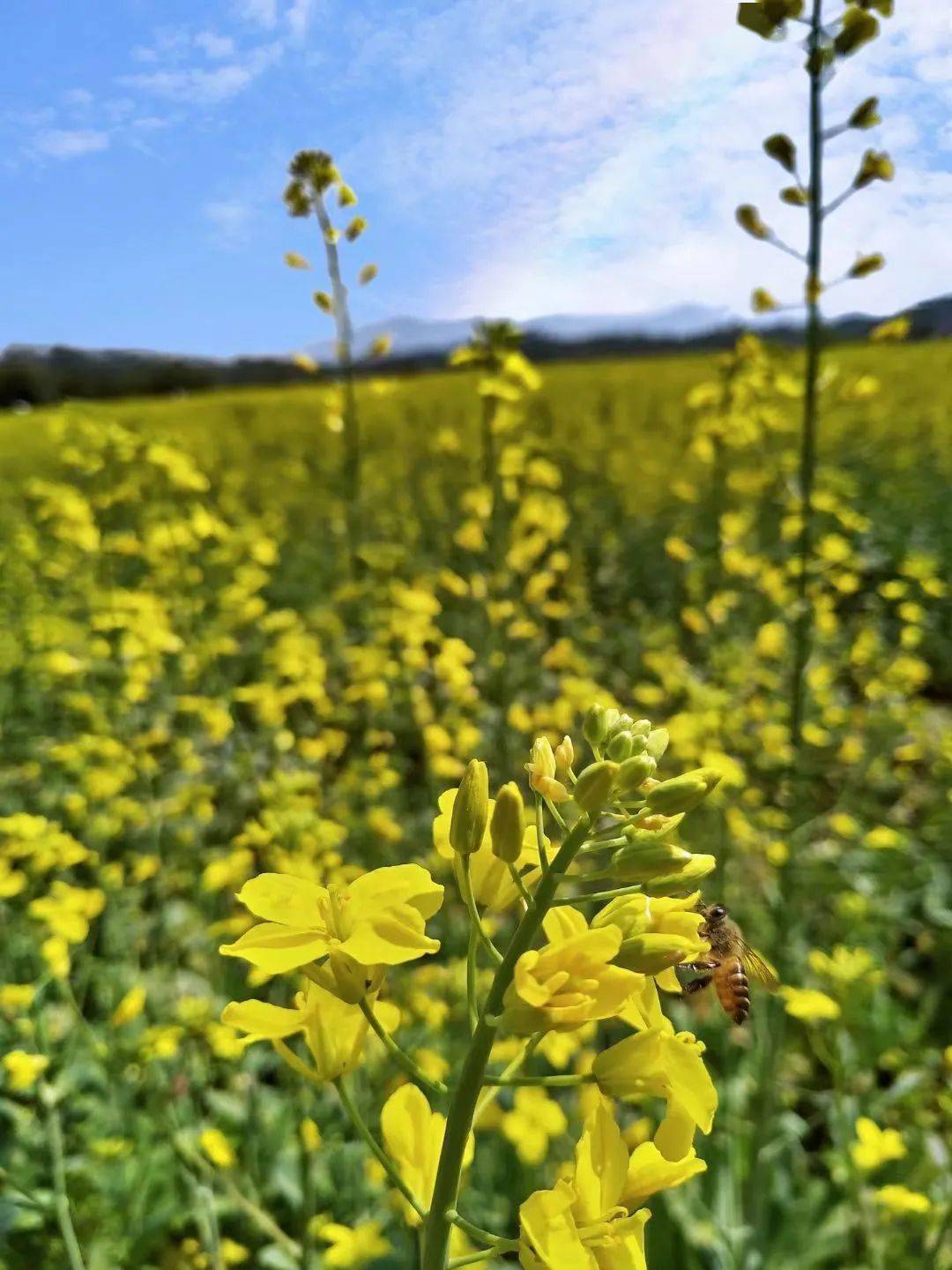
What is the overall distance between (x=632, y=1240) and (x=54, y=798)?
414cm

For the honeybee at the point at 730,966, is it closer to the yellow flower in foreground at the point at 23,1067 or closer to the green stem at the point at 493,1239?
the green stem at the point at 493,1239

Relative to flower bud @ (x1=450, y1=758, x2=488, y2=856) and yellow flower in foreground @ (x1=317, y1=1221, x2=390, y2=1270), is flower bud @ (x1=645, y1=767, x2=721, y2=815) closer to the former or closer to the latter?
flower bud @ (x1=450, y1=758, x2=488, y2=856)

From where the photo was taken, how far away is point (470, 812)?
96 centimetres

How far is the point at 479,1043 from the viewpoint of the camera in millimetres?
889

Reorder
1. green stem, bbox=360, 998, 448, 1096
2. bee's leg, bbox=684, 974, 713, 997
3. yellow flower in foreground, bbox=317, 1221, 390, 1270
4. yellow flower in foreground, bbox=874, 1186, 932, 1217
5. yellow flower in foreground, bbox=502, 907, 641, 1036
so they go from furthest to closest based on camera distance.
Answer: yellow flower in foreground, bbox=874, 1186, 932, 1217 → yellow flower in foreground, bbox=317, 1221, 390, 1270 → bee's leg, bbox=684, 974, 713, 997 → green stem, bbox=360, 998, 448, 1096 → yellow flower in foreground, bbox=502, 907, 641, 1036

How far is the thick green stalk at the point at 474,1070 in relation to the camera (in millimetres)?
881

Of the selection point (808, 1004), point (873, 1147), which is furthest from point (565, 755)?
point (873, 1147)

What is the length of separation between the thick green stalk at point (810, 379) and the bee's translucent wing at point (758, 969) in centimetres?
112

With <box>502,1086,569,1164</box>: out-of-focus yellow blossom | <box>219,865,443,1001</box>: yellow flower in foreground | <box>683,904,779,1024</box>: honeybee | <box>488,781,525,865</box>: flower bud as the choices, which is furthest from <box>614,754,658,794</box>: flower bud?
<box>502,1086,569,1164</box>: out-of-focus yellow blossom

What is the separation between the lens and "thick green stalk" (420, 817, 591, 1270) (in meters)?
0.88

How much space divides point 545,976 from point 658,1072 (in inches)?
7.1

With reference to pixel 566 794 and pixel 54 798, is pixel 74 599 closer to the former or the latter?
pixel 54 798

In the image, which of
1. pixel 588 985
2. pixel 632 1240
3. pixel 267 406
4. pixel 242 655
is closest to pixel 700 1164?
pixel 632 1240

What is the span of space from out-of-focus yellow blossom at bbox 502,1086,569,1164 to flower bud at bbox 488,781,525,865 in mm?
1960
